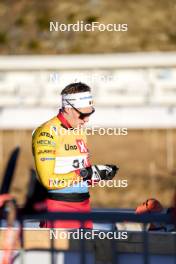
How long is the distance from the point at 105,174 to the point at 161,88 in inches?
304

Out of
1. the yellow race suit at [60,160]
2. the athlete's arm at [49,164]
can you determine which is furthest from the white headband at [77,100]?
the athlete's arm at [49,164]

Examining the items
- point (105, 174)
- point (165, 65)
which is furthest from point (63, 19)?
point (105, 174)

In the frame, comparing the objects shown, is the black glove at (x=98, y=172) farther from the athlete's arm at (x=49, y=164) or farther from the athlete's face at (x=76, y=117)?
the athlete's face at (x=76, y=117)

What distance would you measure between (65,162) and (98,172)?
0.26 m

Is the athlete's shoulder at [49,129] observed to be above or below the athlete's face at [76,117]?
below

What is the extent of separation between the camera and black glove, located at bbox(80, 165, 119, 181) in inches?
166

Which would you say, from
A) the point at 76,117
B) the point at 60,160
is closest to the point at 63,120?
the point at 76,117

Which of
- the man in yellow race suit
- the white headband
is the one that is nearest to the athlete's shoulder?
the man in yellow race suit

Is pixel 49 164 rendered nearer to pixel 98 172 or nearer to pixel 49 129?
pixel 49 129

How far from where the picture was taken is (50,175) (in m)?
4.06

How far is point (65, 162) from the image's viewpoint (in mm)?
4160

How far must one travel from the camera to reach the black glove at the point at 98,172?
421 cm

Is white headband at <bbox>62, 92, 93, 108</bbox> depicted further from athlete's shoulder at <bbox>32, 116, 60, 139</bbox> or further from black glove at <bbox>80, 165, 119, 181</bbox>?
black glove at <bbox>80, 165, 119, 181</bbox>

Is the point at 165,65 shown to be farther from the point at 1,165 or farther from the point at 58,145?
the point at 58,145
